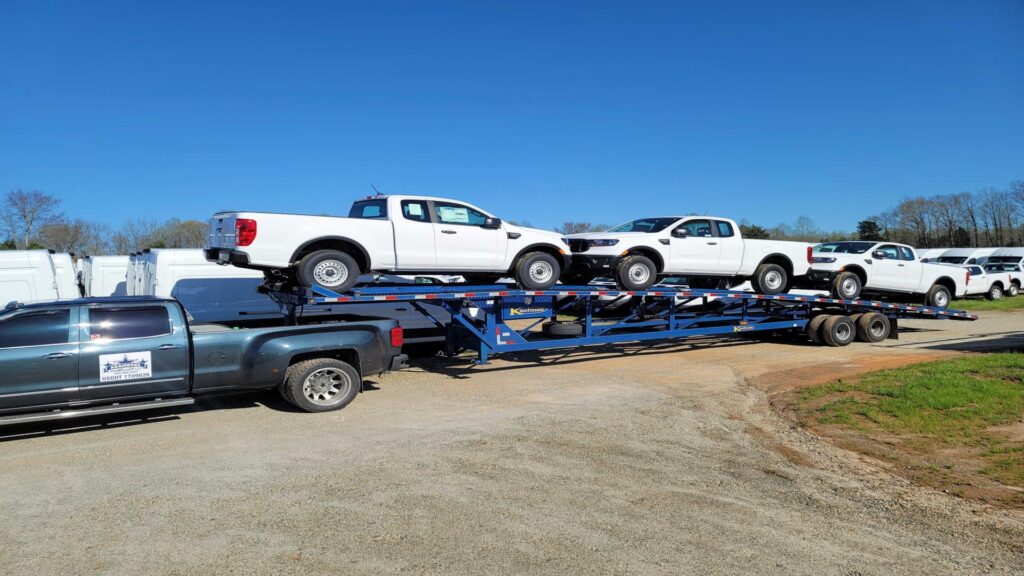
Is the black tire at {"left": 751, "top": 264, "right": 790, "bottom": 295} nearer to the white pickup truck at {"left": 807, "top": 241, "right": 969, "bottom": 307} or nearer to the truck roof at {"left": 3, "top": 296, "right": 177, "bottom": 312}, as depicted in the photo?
the white pickup truck at {"left": 807, "top": 241, "right": 969, "bottom": 307}

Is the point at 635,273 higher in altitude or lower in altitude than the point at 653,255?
lower

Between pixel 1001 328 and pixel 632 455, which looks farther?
pixel 1001 328

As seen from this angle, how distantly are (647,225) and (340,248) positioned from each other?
5619 mm

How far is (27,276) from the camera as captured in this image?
11.5m

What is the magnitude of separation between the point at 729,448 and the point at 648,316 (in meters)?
5.88

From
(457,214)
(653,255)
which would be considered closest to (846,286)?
(653,255)

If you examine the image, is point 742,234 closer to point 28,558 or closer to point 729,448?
point 729,448

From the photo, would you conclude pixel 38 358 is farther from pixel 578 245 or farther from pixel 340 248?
pixel 578 245

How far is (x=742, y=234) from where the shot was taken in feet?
41.5

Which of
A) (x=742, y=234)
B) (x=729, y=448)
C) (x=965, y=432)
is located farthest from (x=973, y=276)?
(x=729, y=448)

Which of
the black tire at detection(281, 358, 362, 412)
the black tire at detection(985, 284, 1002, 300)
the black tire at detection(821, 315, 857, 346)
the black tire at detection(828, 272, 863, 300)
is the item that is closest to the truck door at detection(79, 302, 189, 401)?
the black tire at detection(281, 358, 362, 412)

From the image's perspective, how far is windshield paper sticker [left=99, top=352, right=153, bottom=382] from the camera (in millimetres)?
6730

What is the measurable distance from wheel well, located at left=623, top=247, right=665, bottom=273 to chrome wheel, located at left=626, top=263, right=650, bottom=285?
0.77 ft

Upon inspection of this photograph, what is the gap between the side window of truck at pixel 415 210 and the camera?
370 inches
